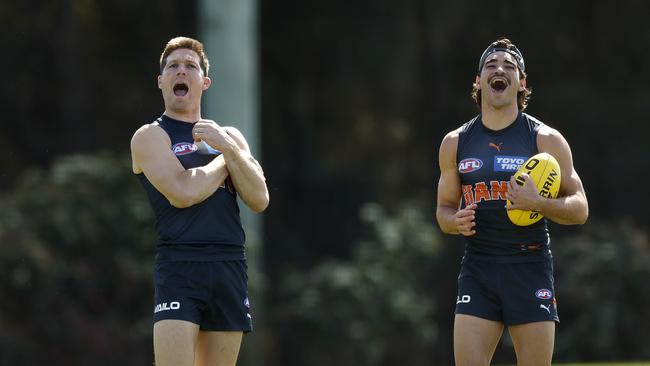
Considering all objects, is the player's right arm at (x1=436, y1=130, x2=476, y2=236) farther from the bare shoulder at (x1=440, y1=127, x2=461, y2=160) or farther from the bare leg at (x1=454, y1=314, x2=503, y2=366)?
the bare leg at (x1=454, y1=314, x2=503, y2=366)

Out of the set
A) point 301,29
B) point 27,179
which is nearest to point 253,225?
point 27,179

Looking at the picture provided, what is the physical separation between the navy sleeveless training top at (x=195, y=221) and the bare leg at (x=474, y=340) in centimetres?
115

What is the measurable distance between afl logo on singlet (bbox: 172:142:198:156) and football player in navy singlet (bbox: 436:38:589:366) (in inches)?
51.2

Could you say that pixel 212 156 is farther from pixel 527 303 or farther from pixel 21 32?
pixel 21 32

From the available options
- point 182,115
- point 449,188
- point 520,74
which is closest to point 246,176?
point 182,115

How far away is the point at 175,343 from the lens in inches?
209

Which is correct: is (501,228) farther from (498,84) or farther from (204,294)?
(204,294)

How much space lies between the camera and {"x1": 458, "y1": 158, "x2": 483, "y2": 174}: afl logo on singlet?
581 cm

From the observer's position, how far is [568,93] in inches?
Answer: 655

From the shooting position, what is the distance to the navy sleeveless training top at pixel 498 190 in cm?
577

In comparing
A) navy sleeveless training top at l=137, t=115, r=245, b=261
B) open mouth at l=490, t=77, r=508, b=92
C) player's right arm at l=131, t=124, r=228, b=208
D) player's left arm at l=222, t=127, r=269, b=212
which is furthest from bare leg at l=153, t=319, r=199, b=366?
open mouth at l=490, t=77, r=508, b=92

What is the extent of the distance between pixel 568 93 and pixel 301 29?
13.0 feet

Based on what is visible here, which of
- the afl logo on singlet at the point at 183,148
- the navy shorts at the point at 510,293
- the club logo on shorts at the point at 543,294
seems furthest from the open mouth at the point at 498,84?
the afl logo on singlet at the point at 183,148

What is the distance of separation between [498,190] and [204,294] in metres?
1.55
